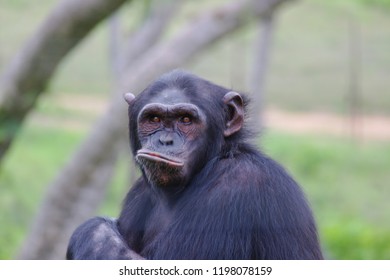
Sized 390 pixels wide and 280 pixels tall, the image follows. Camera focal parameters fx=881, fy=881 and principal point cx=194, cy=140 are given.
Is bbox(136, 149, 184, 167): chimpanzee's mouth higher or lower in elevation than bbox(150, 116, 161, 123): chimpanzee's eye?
lower

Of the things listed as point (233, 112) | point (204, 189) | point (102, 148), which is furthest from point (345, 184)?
point (204, 189)

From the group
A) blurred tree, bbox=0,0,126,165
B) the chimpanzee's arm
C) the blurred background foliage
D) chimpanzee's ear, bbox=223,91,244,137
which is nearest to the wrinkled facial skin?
chimpanzee's ear, bbox=223,91,244,137

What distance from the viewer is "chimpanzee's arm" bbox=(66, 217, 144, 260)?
3625 millimetres

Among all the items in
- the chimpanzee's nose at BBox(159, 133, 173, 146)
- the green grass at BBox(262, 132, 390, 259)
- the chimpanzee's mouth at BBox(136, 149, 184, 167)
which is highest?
the chimpanzee's nose at BBox(159, 133, 173, 146)

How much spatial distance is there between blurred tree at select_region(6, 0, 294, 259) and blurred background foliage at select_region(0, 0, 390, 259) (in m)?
0.34

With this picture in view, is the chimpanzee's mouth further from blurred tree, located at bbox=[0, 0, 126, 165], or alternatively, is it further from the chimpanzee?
blurred tree, located at bbox=[0, 0, 126, 165]

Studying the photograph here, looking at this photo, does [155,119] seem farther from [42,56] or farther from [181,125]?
[42,56]

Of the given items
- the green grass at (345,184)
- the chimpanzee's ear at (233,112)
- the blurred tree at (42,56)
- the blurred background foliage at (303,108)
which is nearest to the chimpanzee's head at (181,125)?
the chimpanzee's ear at (233,112)

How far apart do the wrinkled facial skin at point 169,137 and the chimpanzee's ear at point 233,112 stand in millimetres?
129

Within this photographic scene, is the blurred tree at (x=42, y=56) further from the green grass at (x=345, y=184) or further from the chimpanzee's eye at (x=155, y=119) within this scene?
the green grass at (x=345, y=184)

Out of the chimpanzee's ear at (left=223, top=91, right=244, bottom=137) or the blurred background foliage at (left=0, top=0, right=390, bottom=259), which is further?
the blurred background foliage at (left=0, top=0, right=390, bottom=259)

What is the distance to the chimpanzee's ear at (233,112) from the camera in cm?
374

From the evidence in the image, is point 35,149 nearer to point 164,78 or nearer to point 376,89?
point 376,89
